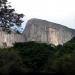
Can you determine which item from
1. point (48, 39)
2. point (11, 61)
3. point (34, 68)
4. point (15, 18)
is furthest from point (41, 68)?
point (48, 39)

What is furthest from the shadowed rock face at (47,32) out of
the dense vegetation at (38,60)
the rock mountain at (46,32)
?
the dense vegetation at (38,60)

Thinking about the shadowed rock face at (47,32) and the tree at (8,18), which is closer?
the tree at (8,18)

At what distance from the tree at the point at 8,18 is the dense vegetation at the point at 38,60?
319 inches

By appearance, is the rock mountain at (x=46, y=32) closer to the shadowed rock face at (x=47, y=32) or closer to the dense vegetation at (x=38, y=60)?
the shadowed rock face at (x=47, y=32)

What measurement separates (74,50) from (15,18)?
1050 centimetres

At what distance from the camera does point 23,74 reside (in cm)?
1399

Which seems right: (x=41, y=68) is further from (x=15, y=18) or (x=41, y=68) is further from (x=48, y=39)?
(x=48, y=39)

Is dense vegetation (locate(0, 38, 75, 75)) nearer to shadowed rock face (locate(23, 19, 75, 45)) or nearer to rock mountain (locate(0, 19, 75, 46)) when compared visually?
rock mountain (locate(0, 19, 75, 46))

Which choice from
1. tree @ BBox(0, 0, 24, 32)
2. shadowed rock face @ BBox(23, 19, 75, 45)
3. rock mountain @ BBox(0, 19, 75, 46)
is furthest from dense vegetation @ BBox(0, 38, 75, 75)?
shadowed rock face @ BBox(23, 19, 75, 45)

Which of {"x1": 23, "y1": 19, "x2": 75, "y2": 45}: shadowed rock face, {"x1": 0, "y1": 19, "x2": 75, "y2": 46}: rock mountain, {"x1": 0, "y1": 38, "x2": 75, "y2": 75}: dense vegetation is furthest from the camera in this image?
{"x1": 23, "y1": 19, "x2": 75, "y2": 45}: shadowed rock face

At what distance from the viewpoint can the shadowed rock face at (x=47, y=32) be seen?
34906 millimetres

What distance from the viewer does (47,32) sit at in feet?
122

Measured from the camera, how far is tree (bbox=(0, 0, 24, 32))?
23.8m

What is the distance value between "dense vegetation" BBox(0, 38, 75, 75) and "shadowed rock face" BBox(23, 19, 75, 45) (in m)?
19.0
